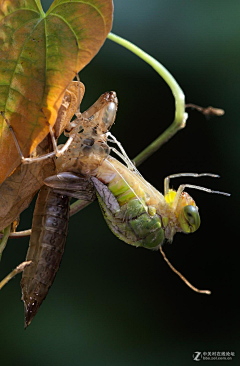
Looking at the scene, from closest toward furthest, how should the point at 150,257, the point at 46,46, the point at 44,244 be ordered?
the point at 46,46 < the point at 44,244 < the point at 150,257

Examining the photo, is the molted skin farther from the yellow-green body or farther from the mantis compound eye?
the mantis compound eye

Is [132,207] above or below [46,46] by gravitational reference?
below

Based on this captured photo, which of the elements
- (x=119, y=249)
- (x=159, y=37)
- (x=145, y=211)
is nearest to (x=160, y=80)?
(x=159, y=37)

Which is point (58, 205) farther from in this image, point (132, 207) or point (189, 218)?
point (189, 218)

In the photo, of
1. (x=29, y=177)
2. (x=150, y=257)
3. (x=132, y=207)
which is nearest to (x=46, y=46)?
(x=29, y=177)

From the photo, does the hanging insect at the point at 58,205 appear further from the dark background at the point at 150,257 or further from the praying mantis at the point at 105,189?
A: the dark background at the point at 150,257

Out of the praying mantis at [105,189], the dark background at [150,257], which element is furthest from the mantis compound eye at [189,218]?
the dark background at [150,257]
